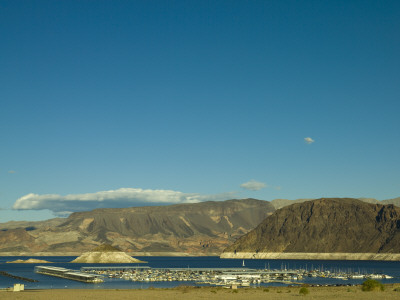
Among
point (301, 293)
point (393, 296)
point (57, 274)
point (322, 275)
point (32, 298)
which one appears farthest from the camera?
point (57, 274)

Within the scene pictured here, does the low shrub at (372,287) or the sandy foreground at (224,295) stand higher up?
the low shrub at (372,287)

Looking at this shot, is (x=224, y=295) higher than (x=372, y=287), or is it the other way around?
(x=372, y=287)

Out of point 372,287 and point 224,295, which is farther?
point 372,287

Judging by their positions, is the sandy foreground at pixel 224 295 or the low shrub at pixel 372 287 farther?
the low shrub at pixel 372 287

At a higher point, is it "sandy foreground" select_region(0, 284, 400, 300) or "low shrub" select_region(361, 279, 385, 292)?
"low shrub" select_region(361, 279, 385, 292)

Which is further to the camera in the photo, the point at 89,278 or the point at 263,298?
the point at 89,278

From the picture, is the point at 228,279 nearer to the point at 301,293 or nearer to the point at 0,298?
the point at 301,293

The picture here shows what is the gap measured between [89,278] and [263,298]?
8220 cm

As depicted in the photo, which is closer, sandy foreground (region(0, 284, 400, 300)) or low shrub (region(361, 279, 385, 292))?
sandy foreground (region(0, 284, 400, 300))

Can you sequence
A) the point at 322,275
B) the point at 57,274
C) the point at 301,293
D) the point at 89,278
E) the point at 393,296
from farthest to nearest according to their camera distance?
the point at 57,274, the point at 322,275, the point at 89,278, the point at 301,293, the point at 393,296

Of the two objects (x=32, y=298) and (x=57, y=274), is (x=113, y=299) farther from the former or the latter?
(x=57, y=274)

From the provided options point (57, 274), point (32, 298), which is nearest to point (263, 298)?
point (32, 298)

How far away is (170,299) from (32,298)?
2107 cm

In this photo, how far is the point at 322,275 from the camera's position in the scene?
612 ft
